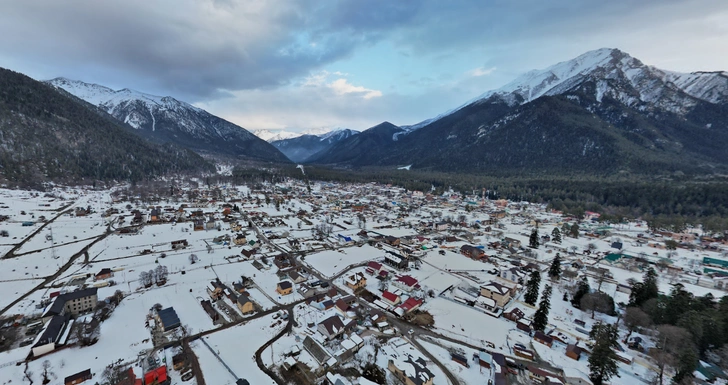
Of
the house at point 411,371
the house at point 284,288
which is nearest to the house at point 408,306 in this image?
the house at point 411,371

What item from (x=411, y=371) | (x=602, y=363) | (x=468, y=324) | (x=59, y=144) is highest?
(x=59, y=144)

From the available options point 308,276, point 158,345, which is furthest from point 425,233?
point 158,345

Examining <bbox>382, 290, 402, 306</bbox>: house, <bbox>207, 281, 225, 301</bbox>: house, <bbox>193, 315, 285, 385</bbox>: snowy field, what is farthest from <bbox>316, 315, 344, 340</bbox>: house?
<bbox>207, 281, 225, 301</bbox>: house

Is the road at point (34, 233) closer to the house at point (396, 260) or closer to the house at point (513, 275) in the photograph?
the house at point (396, 260)

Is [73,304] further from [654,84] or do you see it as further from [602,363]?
[654,84]

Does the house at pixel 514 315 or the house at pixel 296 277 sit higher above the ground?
the house at pixel 296 277

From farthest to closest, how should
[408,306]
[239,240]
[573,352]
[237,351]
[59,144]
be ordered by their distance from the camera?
[59,144]
[239,240]
[408,306]
[573,352]
[237,351]

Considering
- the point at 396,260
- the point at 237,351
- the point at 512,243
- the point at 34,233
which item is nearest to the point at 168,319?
the point at 237,351
